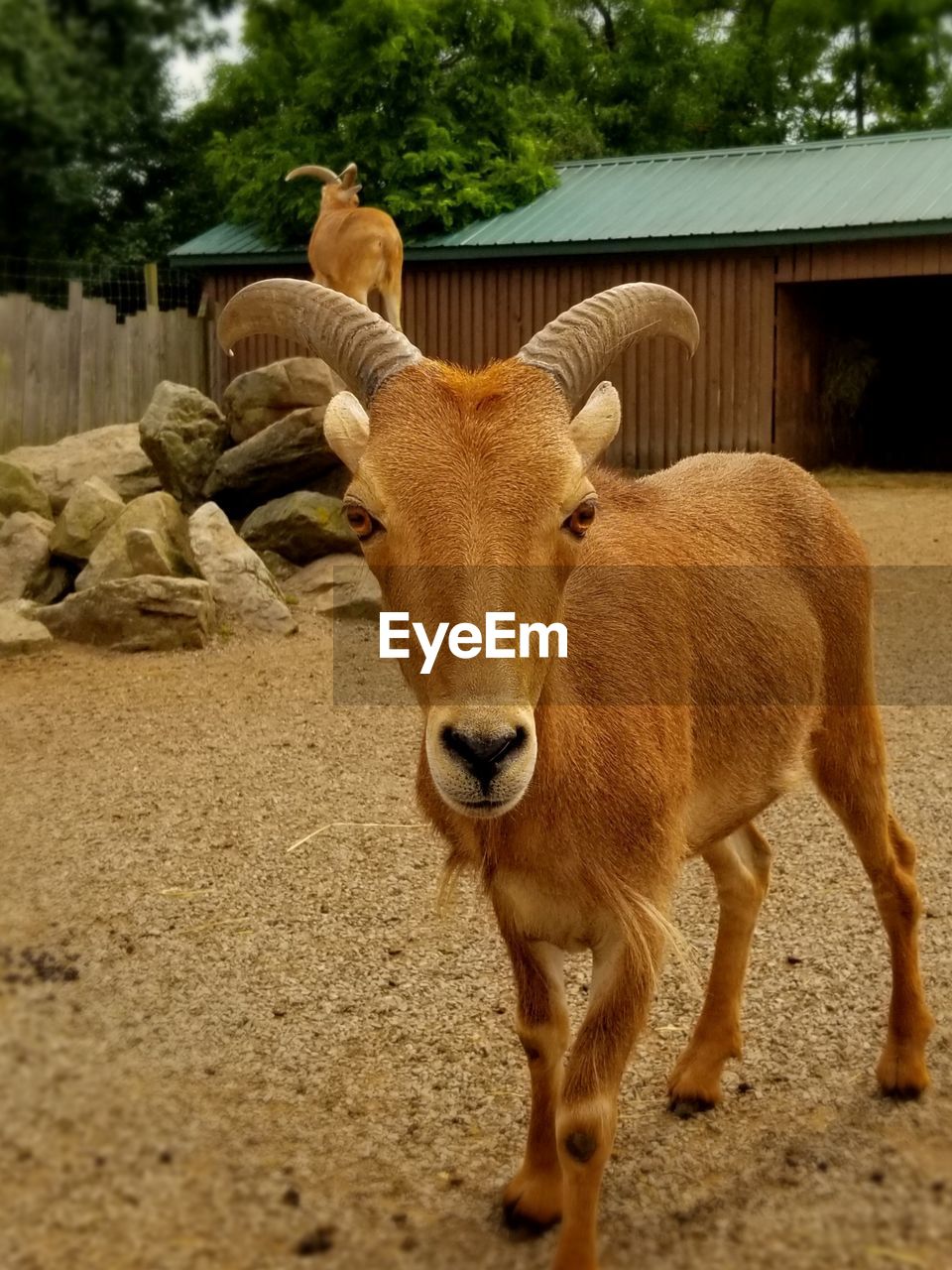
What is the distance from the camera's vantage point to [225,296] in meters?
18.7

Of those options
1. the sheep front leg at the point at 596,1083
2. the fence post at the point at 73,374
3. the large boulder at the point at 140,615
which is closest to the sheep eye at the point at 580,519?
the sheep front leg at the point at 596,1083

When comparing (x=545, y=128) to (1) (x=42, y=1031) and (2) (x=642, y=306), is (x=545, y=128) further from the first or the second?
(1) (x=42, y=1031)

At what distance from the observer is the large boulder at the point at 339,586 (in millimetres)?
10336

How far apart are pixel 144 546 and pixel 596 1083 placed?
740 centimetres

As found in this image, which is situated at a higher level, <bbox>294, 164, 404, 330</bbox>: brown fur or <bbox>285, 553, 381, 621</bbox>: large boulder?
<bbox>294, 164, 404, 330</bbox>: brown fur

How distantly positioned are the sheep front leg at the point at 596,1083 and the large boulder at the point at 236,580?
703 cm

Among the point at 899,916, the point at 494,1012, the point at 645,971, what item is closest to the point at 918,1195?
the point at 645,971

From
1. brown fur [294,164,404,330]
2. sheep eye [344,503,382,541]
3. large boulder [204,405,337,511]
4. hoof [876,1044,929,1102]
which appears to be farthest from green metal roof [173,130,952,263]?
sheep eye [344,503,382,541]

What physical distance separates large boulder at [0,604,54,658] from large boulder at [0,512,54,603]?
1028 millimetres

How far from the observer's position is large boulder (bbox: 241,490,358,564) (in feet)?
36.2

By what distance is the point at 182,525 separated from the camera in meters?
10.5

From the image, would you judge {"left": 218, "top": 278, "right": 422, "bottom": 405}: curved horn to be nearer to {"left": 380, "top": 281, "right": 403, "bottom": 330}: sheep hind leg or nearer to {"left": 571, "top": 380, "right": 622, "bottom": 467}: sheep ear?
{"left": 571, "top": 380, "right": 622, "bottom": 467}: sheep ear

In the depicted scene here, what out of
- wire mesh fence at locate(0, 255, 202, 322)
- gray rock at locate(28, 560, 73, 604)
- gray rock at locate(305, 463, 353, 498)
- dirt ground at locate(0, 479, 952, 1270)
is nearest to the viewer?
dirt ground at locate(0, 479, 952, 1270)

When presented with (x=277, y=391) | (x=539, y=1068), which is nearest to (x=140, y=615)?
(x=277, y=391)
